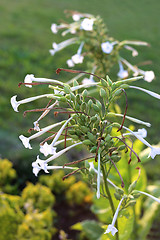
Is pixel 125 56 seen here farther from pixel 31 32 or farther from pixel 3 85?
pixel 3 85

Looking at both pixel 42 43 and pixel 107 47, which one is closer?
pixel 107 47

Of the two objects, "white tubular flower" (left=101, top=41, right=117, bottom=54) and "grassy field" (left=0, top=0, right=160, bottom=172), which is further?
"grassy field" (left=0, top=0, right=160, bottom=172)

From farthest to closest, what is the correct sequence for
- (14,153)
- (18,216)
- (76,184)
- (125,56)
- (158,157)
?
(125,56) → (158,157) → (14,153) → (76,184) → (18,216)

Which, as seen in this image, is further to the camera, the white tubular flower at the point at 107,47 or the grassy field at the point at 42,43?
the grassy field at the point at 42,43

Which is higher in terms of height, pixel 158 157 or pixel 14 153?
pixel 14 153

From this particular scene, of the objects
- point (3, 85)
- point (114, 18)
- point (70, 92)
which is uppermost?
point (114, 18)

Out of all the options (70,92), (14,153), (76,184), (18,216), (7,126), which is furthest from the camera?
(7,126)

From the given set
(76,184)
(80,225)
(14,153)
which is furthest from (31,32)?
(80,225)

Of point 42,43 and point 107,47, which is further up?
point 42,43
